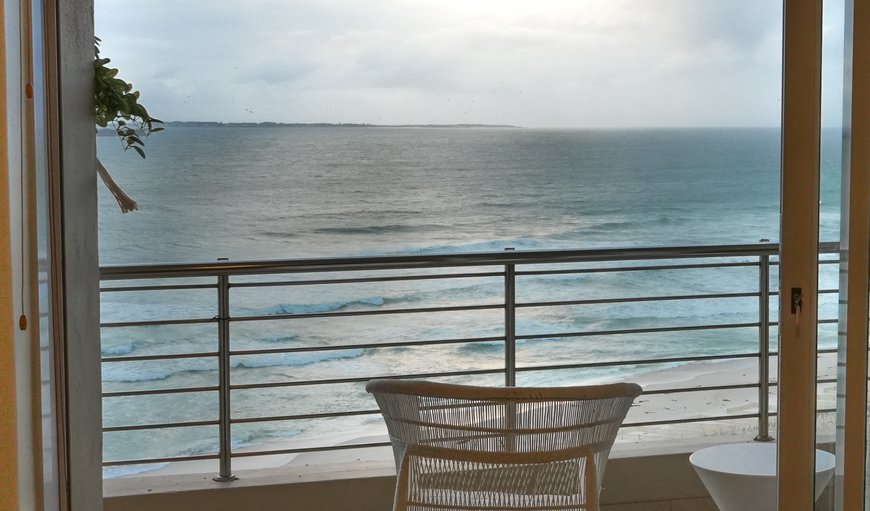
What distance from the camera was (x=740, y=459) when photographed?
8.08 feet

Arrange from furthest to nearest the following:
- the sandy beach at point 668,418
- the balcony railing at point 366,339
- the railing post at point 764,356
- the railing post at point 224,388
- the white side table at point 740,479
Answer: the balcony railing at point 366,339 → the sandy beach at point 668,418 → the railing post at point 764,356 → the railing post at point 224,388 → the white side table at point 740,479

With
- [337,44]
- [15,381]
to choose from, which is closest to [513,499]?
[15,381]

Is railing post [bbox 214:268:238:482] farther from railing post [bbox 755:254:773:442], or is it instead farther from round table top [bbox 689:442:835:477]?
railing post [bbox 755:254:773:442]

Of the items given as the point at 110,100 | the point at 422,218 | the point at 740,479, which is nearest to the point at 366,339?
the point at 422,218

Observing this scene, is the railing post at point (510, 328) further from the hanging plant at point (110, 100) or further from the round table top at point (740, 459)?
the hanging plant at point (110, 100)

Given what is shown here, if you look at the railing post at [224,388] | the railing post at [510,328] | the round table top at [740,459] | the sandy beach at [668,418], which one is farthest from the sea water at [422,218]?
the round table top at [740,459]

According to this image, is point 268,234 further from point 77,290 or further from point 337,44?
point 77,290

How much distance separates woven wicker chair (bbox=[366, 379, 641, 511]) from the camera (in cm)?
172

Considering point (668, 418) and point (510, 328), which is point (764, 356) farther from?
point (668, 418)

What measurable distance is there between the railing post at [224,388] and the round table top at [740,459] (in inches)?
53.7

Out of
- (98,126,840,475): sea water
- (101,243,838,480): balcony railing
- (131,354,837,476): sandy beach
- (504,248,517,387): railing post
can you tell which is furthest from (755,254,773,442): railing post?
(98,126,840,475): sea water

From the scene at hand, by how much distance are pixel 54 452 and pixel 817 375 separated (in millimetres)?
1400

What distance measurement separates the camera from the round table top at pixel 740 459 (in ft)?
7.73

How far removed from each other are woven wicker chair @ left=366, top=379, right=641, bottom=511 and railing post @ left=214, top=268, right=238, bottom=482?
108 centimetres
